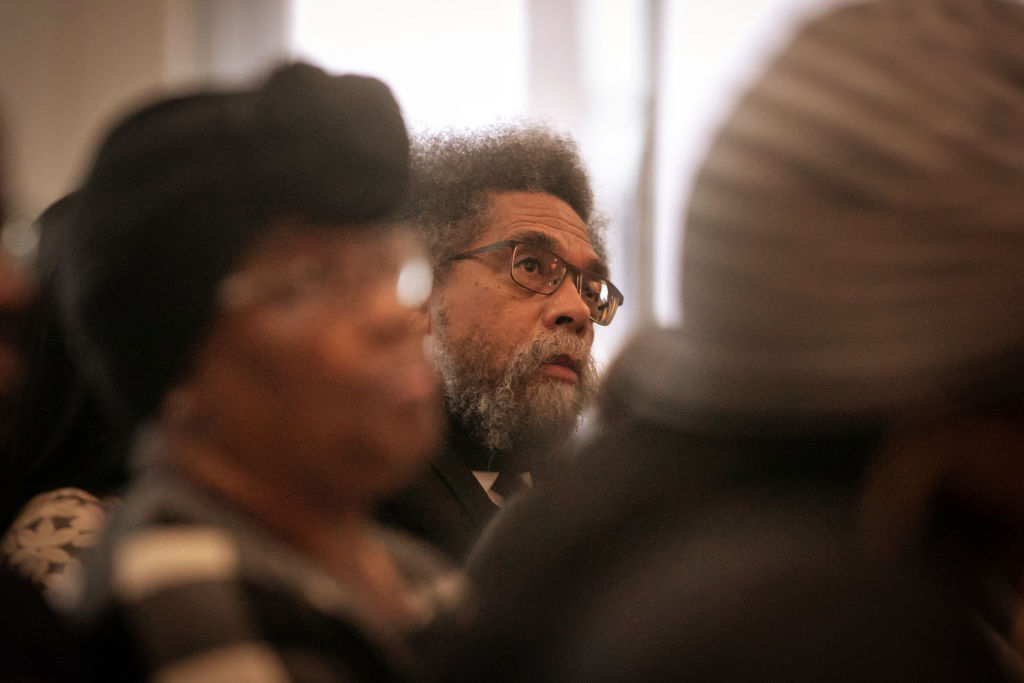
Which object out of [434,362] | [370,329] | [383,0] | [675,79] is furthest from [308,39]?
[370,329]

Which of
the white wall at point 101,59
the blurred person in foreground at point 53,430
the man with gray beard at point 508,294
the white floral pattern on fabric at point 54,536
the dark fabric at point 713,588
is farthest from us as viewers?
the white wall at point 101,59

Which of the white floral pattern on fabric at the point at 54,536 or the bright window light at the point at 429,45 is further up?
the bright window light at the point at 429,45

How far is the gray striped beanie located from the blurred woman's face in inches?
8.4

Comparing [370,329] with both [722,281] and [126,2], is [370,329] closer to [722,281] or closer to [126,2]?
[722,281]

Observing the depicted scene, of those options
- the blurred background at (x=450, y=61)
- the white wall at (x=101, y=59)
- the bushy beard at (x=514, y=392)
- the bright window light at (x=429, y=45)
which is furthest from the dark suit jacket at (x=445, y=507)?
the white wall at (x=101, y=59)

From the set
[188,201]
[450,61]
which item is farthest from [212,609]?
[450,61]

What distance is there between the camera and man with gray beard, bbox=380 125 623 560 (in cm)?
143

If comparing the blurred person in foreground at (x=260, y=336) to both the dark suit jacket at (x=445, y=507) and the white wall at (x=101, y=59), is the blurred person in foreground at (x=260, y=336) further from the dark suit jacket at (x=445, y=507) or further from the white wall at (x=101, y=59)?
the white wall at (x=101, y=59)

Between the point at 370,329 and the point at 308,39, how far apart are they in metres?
2.93

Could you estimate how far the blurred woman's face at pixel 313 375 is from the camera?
1.97ft

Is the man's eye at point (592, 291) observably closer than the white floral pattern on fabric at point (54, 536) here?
No

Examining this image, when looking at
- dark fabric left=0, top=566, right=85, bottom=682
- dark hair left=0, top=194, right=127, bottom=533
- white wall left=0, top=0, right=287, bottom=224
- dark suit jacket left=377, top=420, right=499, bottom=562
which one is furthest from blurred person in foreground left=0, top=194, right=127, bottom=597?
white wall left=0, top=0, right=287, bottom=224

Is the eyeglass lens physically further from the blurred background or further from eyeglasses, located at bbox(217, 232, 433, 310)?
eyeglasses, located at bbox(217, 232, 433, 310)

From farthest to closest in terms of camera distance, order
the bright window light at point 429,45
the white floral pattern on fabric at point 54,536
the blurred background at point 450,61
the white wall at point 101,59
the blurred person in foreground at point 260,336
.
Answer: the white wall at point 101,59
the bright window light at point 429,45
the blurred background at point 450,61
the white floral pattern on fabric at point 54,536
the blurred person in foreground at point 260,336
